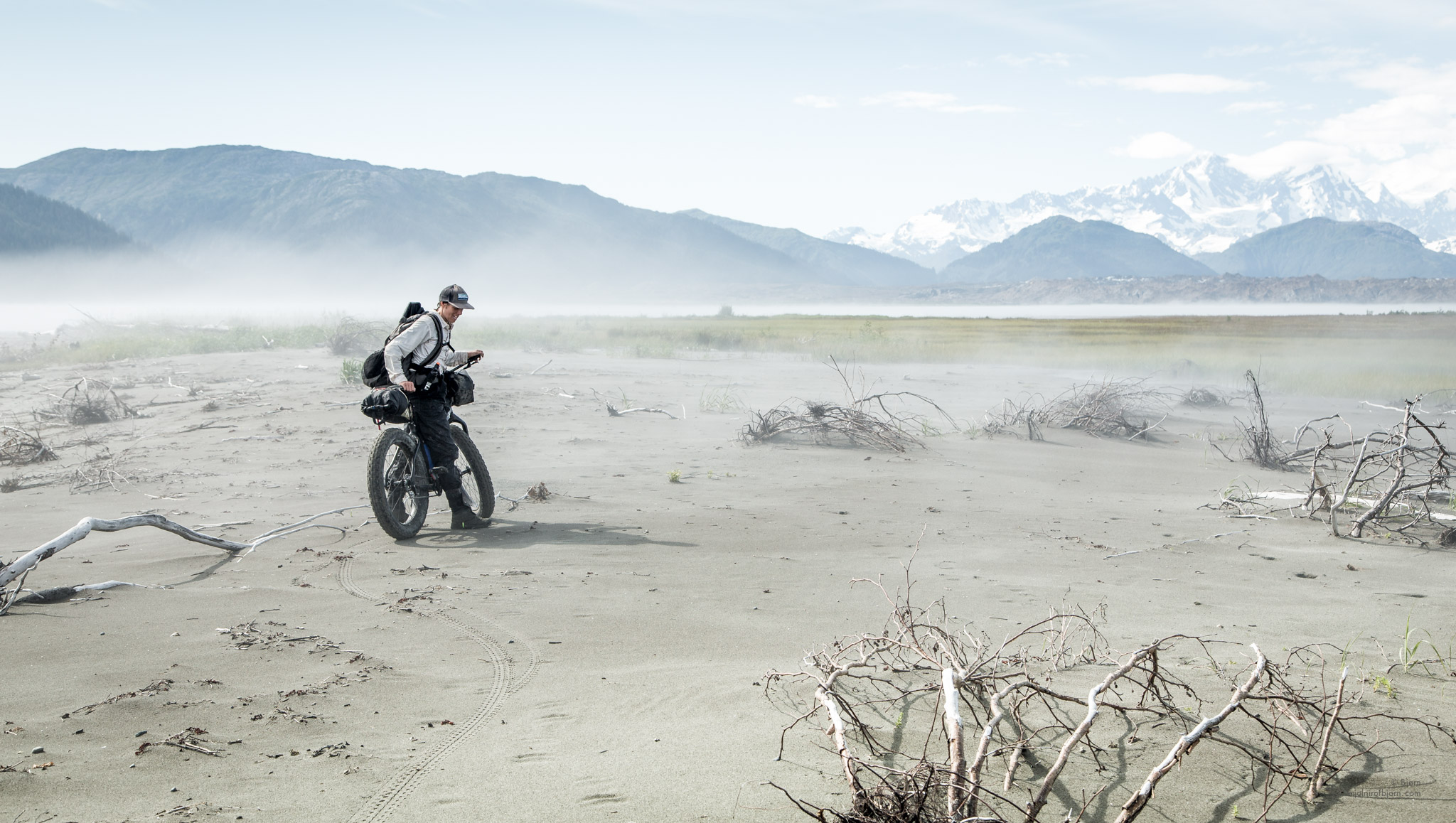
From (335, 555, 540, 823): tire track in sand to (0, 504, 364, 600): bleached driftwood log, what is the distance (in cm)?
90

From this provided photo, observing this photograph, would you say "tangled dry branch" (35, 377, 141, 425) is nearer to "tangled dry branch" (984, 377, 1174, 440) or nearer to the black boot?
the black boot

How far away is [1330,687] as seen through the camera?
11.8 feet

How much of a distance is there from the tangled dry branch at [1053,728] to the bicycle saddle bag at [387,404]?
4.17 metres

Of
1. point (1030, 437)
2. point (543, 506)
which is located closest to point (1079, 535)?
point (543, 506)

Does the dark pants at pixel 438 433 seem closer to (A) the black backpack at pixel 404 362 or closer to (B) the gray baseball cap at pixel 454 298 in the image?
(A) the black backpack at pixel 404 362

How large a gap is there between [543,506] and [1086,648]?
529cm

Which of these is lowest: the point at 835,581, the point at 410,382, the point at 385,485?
the point at 835,581

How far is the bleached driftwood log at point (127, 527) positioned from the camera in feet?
15.3

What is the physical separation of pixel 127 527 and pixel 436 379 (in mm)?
2230

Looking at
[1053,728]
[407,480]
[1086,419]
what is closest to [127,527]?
[407,480]

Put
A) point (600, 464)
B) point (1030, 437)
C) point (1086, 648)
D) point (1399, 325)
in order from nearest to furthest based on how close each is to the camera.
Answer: point (1086, 648) < point (600, 464) < point (1030, 437) < point (1399, 325)

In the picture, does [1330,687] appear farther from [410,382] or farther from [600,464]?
[600,464]

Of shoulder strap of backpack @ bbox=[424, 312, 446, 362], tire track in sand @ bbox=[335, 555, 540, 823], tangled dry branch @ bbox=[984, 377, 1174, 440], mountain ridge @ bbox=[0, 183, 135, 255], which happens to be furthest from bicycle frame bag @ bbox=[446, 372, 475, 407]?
mountain ridge @ bbox=[0, 183, 135, 255]

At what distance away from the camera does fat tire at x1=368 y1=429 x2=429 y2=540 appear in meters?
6.59
